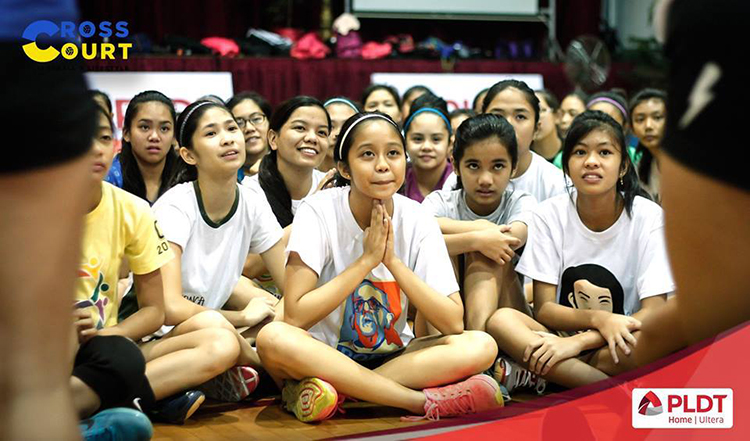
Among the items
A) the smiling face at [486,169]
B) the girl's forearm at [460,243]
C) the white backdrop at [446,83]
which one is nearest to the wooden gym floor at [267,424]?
the girl's forearm at [460,243]

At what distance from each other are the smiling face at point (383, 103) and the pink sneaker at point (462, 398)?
2224mm

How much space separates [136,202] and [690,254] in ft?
5.06

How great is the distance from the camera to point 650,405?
1989mm

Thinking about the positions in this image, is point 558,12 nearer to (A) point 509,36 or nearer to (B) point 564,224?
(A) point 509,36

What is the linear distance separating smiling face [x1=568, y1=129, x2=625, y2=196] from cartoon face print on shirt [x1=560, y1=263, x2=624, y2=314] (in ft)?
0.77

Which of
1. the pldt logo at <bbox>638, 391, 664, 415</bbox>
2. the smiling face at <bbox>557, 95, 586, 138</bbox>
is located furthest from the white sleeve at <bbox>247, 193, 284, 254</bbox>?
the smiling face at <bbox>557, 95, 586, 138</bbox>

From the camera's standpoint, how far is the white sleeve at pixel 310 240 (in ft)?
7.93

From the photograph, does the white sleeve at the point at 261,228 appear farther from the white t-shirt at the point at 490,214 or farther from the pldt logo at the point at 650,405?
the pldt logo at the point at 650,405

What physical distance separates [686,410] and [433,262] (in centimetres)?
82

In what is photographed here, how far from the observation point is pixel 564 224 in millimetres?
2699

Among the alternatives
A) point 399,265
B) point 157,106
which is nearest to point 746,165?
point 399,265

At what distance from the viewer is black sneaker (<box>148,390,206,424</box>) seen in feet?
7.59

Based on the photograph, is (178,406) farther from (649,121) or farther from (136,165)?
(649,121)

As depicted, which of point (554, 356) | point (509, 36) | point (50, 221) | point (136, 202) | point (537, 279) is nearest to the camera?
point (50, 221)
